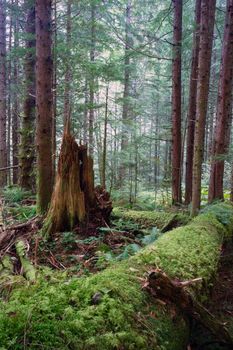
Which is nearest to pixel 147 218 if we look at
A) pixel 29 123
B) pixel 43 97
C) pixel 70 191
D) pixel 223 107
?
pixel 70 191

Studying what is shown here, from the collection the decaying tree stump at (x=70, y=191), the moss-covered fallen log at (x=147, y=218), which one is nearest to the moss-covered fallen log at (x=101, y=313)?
the decaying tree stump at (x=70, y=191)

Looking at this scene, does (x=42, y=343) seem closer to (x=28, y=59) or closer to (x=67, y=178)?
(x=67, y=178)

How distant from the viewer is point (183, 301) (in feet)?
9.01

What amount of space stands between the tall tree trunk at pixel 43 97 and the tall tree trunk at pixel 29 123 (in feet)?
11.6

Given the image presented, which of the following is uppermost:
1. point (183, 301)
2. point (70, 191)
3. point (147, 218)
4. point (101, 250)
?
point (70, 191)

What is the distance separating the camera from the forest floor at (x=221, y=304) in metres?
2.91

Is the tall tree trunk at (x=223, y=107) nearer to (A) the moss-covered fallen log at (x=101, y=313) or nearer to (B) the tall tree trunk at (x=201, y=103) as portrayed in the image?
(B) the tall tree trunk at (x=201, y=103)

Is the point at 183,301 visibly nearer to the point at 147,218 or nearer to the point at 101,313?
the point at 101,313

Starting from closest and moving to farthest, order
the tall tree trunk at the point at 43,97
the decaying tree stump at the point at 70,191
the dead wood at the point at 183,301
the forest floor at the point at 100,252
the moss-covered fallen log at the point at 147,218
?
the dead wood at the point at 183,301 → the forest floor at the point at 100,252 → the decaying tree stump at the point at 70,191 → the tall tree trunk at the point at 43,97 → the moss-covered fallen log at the point at 147,218

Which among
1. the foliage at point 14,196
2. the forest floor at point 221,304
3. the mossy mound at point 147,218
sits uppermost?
the foliage at point 14,196

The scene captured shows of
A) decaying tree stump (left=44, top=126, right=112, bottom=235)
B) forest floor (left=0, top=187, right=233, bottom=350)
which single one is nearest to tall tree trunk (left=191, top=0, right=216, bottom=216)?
forest floor (left=0, top=187, right=233, bottom=350)

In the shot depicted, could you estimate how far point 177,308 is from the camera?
107 inches

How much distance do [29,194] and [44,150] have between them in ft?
11.2

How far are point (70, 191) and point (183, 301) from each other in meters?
3.48
